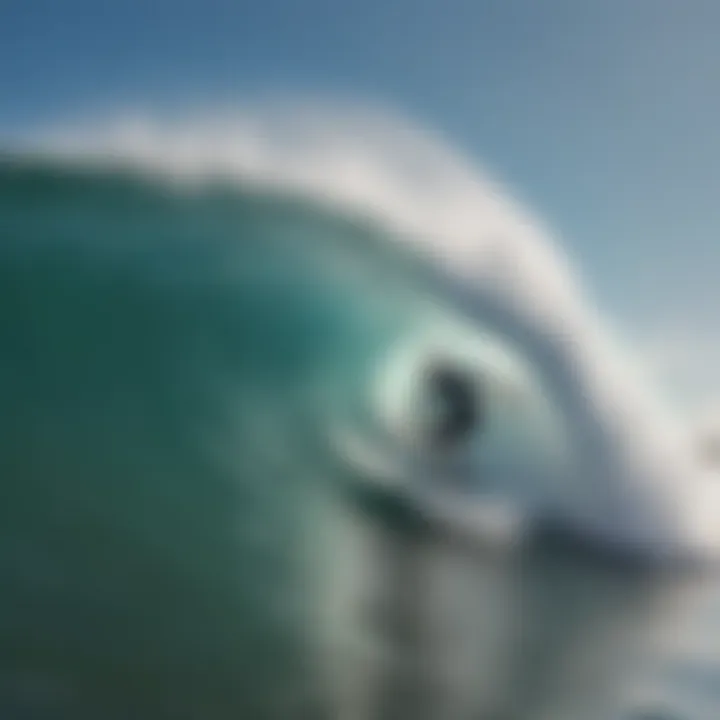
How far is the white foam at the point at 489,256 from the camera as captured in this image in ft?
5.37

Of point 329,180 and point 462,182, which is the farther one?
point 329,180

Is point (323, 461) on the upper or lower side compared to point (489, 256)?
lower

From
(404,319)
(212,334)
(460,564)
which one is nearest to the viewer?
(460,564)

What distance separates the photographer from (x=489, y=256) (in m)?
1.71

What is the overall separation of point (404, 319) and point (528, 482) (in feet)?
1.54

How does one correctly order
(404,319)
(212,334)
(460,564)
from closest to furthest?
(460,564), (212,334), (404,319)

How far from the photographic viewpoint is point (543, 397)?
1774mm

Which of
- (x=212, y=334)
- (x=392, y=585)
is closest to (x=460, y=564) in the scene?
(x=392, y=585)

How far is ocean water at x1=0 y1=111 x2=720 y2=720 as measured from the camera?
1565 mm

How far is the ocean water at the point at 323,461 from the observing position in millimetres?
1565

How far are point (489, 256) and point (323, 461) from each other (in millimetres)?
511

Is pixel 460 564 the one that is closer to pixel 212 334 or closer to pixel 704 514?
pixel 704 514

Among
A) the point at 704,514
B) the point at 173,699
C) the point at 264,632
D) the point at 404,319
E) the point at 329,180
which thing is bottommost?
the point at 173,699

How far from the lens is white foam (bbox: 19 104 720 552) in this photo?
1.64 m
